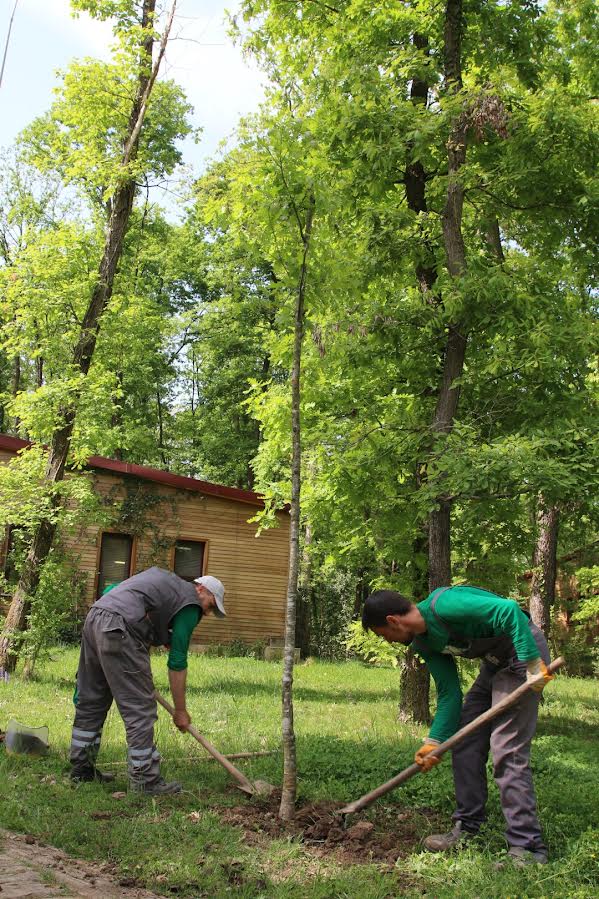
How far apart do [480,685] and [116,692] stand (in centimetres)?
262

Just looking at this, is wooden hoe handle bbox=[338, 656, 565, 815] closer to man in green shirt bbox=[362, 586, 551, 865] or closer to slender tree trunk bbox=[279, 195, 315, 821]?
man in green shirt bbox=[362, 586, 551, 865]

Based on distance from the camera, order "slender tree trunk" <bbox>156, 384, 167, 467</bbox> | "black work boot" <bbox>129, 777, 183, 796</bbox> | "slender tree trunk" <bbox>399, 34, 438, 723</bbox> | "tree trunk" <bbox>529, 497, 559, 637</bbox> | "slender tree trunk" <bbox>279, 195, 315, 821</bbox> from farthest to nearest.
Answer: "slender tree trunk" <bbox>156, 384, 167, 467</bbox> → "tree trunk" <bbox>529, 497, 559, 637</bbox> → "slender tree trunk" <bbox>399, 34, 438, 723</bbox> → "black work boot" <bbox>129, 777, 183, 796</bbox> → "slender tree trunk" <bbox>279, 195, 315, 821</bbox>

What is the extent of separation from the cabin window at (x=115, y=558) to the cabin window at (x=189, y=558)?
1.19 meters

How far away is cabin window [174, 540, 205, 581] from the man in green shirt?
1492 cm

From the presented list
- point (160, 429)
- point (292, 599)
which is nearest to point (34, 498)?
point (292, 599)

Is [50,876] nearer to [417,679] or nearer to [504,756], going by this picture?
[504,756]

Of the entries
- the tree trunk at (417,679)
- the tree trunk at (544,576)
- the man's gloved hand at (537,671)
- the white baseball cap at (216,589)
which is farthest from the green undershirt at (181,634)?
the tree trunk at (544,576)

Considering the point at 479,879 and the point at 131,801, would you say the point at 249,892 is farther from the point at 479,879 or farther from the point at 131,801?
the point at 131,801

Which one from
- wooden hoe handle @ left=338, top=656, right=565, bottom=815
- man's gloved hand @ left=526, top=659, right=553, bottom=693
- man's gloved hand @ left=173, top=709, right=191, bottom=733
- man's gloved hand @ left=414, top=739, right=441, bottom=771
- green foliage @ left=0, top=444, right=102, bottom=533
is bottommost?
man's gloved hand @ left=173, top=709, right=191, bottom=733

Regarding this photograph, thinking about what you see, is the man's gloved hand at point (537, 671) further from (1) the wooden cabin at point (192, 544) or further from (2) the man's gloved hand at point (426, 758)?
(1) the wooden cabin at point (192, 544)

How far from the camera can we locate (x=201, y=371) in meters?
30.7

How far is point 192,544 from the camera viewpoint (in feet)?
65.0

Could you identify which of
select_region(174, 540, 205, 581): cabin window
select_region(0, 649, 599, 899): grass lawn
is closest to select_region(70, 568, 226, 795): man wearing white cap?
select_region(0, 649, 599, 899): grass lawn

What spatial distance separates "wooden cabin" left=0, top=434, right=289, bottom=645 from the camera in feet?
Result: 60.8
